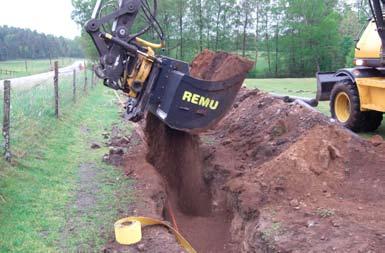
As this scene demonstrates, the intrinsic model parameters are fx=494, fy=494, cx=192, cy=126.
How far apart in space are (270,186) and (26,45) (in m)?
71.8

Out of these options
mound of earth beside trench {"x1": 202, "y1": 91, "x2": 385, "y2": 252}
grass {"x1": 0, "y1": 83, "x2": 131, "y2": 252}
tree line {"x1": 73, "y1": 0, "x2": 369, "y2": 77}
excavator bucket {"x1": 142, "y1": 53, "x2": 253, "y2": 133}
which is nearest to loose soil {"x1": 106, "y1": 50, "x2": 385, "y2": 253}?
mound of earth beside trench {"x1": 202, "y1": 91, "x2": 385, "y2": 252}

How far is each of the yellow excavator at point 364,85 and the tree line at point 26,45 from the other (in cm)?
5706

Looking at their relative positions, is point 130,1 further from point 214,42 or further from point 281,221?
point 214,42

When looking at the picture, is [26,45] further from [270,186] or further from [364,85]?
[270,186]

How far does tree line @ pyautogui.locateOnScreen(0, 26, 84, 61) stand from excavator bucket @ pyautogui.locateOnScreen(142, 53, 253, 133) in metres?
59.9

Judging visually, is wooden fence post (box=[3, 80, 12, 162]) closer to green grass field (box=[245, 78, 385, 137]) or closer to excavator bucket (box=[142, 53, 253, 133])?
excavator bucket (box=[142, 53, 253, 133])

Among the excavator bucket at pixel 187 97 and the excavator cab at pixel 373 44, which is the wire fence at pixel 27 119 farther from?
the excavator cab at pixel 373 44

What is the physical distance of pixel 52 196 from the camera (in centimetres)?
655

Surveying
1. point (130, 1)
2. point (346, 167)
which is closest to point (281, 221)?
point (346, 167)

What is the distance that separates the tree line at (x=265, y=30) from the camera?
53.2 metres

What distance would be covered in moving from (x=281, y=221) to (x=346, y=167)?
1.65 meters

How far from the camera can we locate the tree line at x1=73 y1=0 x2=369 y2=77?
5325cm

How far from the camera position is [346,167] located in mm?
6730

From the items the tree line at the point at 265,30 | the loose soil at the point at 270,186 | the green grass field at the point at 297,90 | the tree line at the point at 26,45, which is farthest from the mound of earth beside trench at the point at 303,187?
the tree line at the point at 26,45
